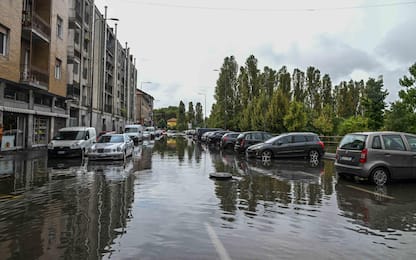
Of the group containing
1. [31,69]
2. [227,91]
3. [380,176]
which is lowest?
[380,176]

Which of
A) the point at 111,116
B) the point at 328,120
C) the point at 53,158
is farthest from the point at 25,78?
the point at 111,116

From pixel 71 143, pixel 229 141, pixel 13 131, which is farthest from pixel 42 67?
pixel 229 141

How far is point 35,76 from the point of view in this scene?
2395 cm

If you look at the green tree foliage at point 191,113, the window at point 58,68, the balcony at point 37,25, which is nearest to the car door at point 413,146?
the balcony at point 37,25

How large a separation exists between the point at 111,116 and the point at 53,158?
123ft

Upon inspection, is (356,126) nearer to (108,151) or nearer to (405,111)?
(405,111)

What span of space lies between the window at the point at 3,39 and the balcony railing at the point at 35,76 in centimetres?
221

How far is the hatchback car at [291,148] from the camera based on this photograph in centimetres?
1848

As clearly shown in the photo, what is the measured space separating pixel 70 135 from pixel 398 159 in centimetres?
1706

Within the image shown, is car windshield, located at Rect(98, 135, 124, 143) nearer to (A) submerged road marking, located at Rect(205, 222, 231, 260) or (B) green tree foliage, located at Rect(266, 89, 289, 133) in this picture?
(A) submerged road marking, located at Rect(205, 222, 231, 260)

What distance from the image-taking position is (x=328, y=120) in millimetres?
37969

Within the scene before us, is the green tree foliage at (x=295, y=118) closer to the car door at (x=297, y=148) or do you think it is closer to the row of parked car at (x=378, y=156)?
the car door at (x=297, y=148)

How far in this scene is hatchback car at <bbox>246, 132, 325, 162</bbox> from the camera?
18.5 m

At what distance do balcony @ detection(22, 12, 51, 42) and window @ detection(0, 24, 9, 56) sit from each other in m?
2.38
